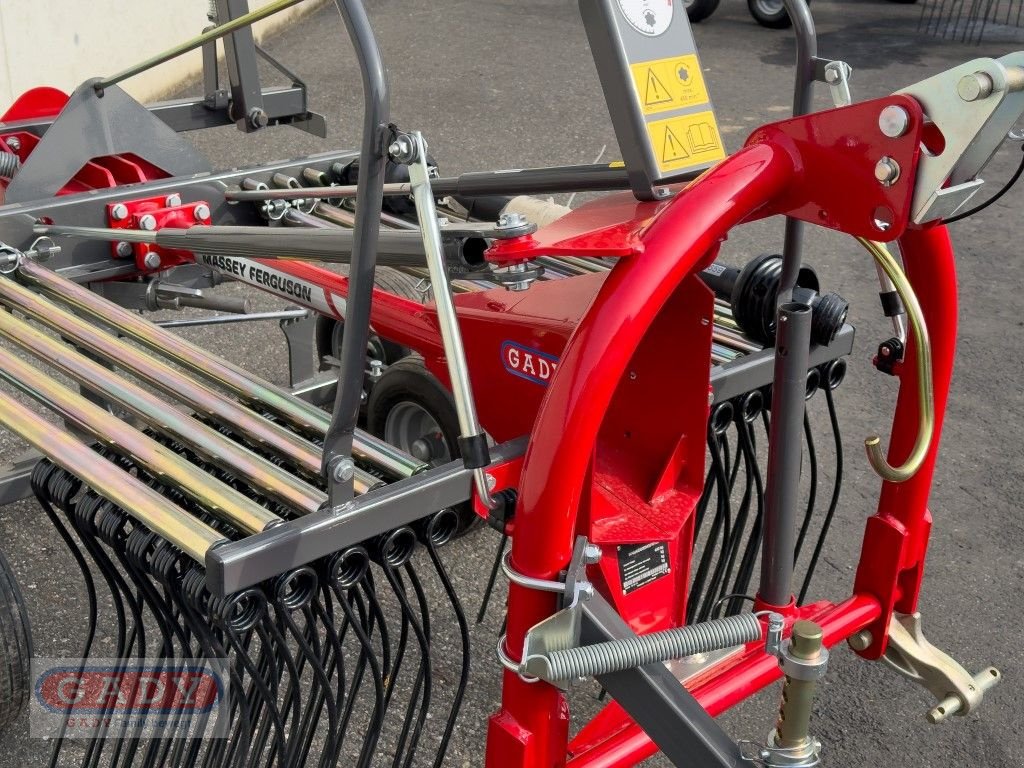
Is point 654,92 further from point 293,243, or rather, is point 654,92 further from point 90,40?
point 90,40

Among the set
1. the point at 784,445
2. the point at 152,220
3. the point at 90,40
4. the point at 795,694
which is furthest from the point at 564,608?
the point at 90,40

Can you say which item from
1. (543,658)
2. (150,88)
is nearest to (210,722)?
(543,658)

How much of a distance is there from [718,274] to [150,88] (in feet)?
17.9

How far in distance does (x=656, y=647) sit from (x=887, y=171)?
0.63 meters

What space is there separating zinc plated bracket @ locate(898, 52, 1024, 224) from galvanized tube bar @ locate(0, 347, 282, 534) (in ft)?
3.05

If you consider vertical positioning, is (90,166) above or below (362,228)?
below

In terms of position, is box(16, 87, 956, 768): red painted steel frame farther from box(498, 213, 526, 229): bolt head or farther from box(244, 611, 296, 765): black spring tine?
box(244, 611, 296, 765): black spring tine

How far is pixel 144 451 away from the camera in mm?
1798

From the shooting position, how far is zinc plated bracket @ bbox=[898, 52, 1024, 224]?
4.28ft

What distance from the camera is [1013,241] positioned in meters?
5.23

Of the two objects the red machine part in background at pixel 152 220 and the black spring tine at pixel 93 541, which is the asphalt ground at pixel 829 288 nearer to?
the black spring tine at pixel 93 541

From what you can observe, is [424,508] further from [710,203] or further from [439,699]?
[439,699]

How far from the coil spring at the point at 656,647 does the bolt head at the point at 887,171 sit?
54cm

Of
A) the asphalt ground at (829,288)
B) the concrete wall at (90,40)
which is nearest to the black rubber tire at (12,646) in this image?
the asphalt ground at (829,288)
